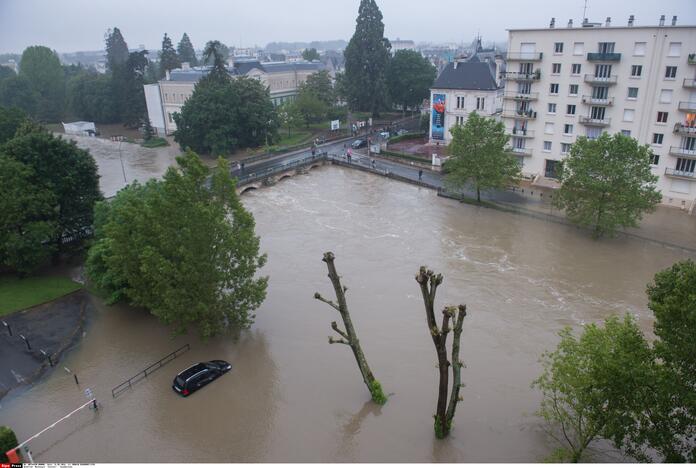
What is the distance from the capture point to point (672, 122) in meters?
38.3

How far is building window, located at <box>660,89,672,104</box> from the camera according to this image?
37938 millimetres

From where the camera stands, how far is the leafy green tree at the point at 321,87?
78.0m

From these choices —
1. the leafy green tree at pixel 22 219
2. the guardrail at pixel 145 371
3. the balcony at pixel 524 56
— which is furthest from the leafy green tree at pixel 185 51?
the guardrail at pixel 145 371

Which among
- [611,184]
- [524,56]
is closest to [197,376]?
[611,184]

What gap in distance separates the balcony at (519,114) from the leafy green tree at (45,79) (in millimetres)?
83911

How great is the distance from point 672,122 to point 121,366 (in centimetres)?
4148

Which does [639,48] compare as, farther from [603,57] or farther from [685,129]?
[685,129]

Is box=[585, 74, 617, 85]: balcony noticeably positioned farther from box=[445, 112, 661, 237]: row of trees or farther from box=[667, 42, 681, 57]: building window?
box=[445, 112, 661, 237]: row of trees

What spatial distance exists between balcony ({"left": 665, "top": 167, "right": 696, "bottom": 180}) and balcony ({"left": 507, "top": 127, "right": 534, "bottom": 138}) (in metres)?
11.5

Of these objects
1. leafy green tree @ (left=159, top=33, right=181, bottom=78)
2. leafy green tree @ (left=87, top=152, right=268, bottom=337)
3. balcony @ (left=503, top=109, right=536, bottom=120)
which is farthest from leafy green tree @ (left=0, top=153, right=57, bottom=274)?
leafy green tree @ (left=159, top=33, right=181, bottom=78)

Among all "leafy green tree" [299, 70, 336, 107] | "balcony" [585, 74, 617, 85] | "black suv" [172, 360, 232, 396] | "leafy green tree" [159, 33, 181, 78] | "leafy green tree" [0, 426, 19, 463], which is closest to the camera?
"leafy green tree" [0, 426, 19, 463]

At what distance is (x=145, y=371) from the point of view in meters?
21.1

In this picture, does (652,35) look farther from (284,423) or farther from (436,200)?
(284,423)

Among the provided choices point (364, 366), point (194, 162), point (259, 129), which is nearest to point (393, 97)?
point (259, 129)
